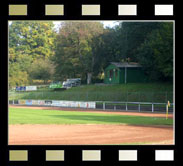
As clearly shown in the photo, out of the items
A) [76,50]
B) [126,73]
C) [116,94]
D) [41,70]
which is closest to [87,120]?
[116,94]

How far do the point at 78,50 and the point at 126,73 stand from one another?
1306 cm

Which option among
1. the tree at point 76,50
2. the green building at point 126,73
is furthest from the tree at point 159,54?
the tree at point 76,50

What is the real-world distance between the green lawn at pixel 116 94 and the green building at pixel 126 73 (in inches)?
103

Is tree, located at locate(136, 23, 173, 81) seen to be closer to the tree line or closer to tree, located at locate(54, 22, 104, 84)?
the tree line

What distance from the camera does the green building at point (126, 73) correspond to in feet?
181

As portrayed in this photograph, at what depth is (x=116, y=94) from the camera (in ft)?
159

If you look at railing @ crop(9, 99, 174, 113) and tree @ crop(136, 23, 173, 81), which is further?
tree @ crop(136, 23, 173, 81)

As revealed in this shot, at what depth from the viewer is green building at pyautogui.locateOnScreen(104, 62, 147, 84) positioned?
55.1 m

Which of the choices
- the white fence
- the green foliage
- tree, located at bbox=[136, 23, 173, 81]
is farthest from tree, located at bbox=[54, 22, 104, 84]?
the white fence

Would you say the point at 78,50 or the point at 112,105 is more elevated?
the point at 78,50

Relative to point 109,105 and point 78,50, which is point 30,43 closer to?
point 78,50

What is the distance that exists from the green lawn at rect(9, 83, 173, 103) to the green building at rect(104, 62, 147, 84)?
2.60 metres
